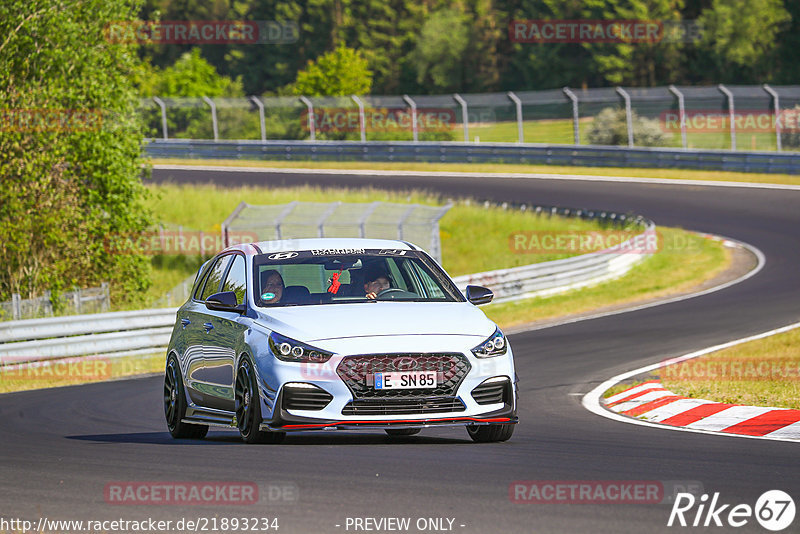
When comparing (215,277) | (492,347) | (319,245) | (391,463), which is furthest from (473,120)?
(391,463)

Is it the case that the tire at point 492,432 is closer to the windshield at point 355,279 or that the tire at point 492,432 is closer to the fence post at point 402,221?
the windshield at point 355,279

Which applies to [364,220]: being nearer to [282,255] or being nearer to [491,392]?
[282,255]

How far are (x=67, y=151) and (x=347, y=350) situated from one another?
62.6 feet

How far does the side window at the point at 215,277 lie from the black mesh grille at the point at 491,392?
9.10 feet

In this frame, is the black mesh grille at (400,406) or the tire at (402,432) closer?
the black mesh grille at (400,406)

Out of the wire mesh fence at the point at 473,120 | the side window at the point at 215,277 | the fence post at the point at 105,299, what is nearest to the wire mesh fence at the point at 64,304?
the fence post at the point at 105,299

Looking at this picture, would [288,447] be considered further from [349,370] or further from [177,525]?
[177,525]

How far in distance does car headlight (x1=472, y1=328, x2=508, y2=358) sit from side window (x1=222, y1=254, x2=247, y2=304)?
1.98m

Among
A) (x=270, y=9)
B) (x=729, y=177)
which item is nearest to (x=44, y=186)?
(x=729, y=177)

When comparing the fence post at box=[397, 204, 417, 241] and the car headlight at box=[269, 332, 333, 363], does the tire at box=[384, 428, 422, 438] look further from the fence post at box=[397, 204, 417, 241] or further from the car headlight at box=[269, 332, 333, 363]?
the fence post at box=[397, 204, 417, 241]

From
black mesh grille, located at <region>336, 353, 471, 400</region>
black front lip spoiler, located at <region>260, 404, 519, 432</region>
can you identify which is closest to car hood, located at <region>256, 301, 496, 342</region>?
black mesh grille, located at <region>336, 353, 471, 400</region>

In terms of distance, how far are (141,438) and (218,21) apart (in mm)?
113756

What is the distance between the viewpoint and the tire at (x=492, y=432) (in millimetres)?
9461

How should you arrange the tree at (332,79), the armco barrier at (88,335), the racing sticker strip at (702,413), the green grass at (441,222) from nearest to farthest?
the racing sticker strip at (702,413) → the armco barrier at (88,335) → the green grass at (441,222) → the tree at (332,79)
